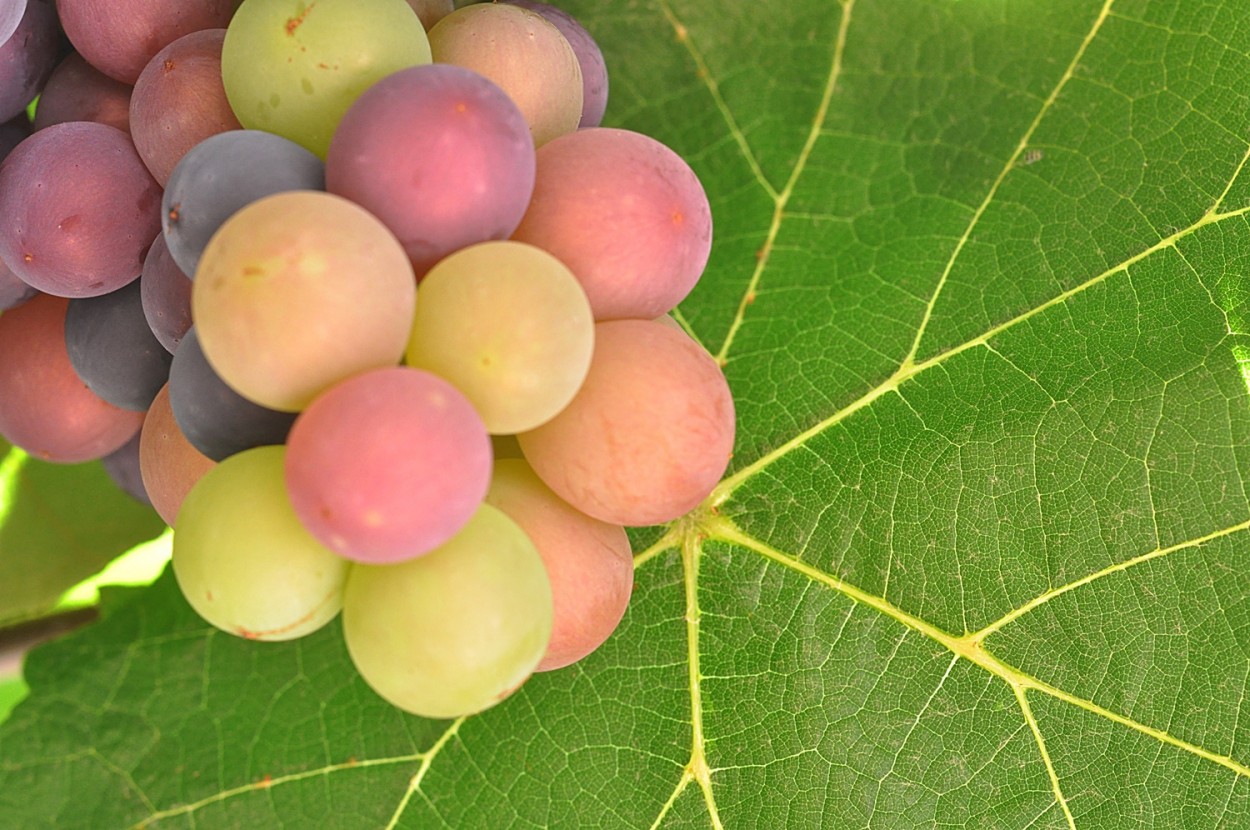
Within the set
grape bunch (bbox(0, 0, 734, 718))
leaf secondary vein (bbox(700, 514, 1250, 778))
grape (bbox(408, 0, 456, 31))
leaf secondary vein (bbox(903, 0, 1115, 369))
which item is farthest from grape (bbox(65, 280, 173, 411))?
leaf secondary vein (bbox(903, 0, 1115, 369))

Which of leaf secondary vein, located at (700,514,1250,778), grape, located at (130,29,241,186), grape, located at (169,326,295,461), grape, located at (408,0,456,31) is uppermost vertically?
grape, located at (408,0,456,31)

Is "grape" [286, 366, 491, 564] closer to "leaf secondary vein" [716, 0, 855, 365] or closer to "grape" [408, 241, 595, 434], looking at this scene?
"grape" [408, 241, 595, 434]

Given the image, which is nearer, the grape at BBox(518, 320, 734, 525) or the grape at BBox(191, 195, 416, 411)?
the grape at BBox(191, 195, 416, 411)

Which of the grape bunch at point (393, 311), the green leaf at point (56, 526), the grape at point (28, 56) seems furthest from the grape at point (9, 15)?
the green leaf at point (56, 526)

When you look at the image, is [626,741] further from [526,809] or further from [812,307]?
[812,307]

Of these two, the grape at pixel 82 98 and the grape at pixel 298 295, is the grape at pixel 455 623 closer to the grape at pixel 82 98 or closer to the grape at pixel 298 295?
the grape at pixel 298 295

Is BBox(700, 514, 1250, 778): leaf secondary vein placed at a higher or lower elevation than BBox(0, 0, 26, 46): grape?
lower

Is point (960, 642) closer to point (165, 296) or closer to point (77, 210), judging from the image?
point (165, 296)

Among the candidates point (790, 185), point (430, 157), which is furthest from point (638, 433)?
point (790, 185)
